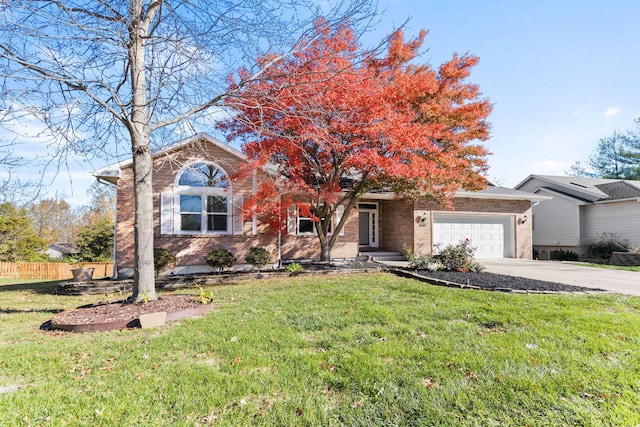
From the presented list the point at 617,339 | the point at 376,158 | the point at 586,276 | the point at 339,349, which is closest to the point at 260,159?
the point at 376,158

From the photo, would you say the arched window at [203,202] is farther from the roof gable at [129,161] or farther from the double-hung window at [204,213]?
the roof gable at [129,161]

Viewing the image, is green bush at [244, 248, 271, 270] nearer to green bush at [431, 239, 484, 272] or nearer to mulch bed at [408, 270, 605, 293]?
mulch bed at [408, 270, 605, 293]

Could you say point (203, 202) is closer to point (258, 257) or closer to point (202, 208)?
point (202, 208)

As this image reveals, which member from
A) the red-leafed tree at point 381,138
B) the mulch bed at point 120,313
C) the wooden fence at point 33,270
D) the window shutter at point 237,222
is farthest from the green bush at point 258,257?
the wooden fence at point 33,270

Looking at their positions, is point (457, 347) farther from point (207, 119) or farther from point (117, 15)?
point (117, 15)

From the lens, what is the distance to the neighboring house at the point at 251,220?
36.9ft

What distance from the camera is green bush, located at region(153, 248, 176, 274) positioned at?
10797 millimetres

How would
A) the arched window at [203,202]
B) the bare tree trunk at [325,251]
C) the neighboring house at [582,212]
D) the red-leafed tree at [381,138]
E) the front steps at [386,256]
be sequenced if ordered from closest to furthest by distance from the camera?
the red-leafed tree at [381,138] → the arched window at [203,202] → the bare tree trunk at [325,251] → the front steps at [386,256] → the neighboring house at [582,212]

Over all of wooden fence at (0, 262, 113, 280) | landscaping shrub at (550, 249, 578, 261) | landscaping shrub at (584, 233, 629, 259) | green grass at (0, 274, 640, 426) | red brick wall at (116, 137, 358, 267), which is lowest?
wooden fence at (0, 262, 113, 280)

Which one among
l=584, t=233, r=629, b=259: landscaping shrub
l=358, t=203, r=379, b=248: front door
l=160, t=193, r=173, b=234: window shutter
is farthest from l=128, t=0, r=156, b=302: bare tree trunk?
l=584, t=233, r=629, b=259: landscaping shrub

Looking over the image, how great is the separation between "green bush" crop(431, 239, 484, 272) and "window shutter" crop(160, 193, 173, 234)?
29.5 ft

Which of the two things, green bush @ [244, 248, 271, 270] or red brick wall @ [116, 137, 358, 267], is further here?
green bush @ [244, 248, 271, 270]

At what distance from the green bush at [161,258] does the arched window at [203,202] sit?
3.34 feet

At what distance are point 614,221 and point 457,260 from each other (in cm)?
1341
